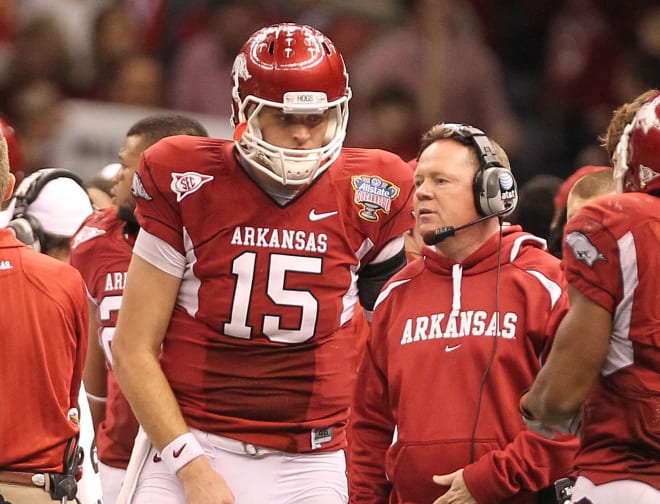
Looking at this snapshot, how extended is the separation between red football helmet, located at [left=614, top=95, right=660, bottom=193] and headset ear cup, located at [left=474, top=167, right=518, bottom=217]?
1.96 feet

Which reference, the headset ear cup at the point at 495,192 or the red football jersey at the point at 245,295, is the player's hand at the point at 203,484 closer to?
the red football jersey at the point at 245,295

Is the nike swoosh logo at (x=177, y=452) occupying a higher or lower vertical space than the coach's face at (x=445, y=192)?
lower

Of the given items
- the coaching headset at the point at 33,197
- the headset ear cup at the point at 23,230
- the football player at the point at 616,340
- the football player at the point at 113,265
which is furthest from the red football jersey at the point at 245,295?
the football player at the point at 113,265

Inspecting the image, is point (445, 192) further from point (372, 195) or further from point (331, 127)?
point (331, 127)

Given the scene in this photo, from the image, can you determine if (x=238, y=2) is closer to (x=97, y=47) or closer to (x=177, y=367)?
(x=97, y=47)

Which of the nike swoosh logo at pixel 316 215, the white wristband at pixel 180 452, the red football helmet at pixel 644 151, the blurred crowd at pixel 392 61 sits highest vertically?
the blurred crowd at pixel 392 61

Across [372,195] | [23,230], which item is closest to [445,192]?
[372,195]

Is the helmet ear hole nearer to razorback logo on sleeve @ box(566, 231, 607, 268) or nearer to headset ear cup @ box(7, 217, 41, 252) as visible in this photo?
razorback logo on sleeve @ box(566, 231, 607, 268)

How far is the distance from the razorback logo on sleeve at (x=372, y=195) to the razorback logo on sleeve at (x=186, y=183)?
0.41 m

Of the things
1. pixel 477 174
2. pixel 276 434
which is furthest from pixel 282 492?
pixel 477 174

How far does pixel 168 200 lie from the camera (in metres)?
3.65

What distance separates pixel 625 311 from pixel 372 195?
85 centimetres

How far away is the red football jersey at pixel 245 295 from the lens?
11.9ft

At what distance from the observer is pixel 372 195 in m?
3.79
